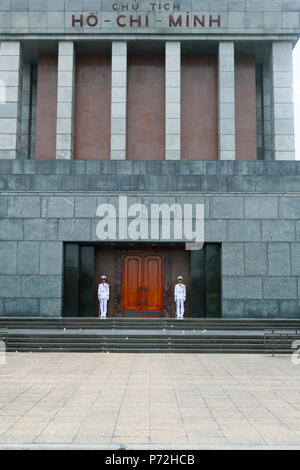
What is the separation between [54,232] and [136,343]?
6.47 m

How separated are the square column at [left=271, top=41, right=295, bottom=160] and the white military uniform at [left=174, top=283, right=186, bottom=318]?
935 cm

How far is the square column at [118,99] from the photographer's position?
944 inches

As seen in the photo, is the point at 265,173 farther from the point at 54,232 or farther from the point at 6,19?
the point at 6,19

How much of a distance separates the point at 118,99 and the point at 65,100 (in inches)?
108

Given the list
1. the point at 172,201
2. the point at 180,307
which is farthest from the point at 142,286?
the point at 172,201

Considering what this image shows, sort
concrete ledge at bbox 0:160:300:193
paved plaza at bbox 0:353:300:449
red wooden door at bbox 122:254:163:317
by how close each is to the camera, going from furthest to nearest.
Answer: red wooden door at bbox 122:254:163:317 → concrete ledge at bbox 0:160:300:193 → paved plaza at bbox 0:353:300:449

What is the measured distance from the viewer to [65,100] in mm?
24312

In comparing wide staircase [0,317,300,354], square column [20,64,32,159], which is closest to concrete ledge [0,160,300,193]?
wide staircase [0,317,300,354]

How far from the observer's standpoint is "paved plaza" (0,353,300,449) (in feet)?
20.3

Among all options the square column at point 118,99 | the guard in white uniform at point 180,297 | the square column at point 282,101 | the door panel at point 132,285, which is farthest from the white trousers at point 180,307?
the square column at point 282,101

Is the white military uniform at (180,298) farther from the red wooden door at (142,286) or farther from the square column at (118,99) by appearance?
the square column at (118,99)

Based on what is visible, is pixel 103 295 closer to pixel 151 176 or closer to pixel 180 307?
pixel 180 307

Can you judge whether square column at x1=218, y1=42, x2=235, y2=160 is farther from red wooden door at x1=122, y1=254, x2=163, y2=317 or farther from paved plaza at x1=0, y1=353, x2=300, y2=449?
paved plaza at x1=0, y1=353, x2=300, y2=449

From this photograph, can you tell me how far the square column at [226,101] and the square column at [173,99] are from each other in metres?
2.18
